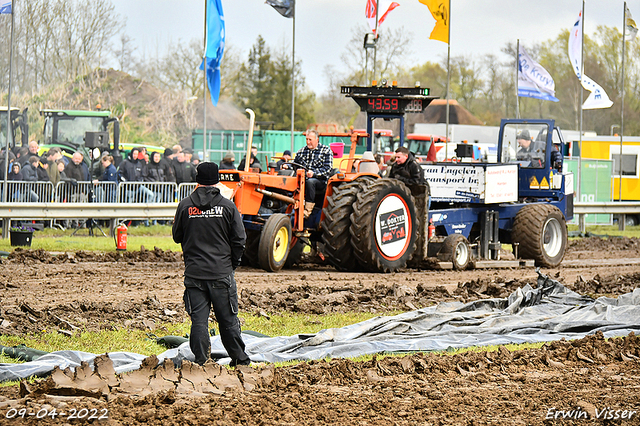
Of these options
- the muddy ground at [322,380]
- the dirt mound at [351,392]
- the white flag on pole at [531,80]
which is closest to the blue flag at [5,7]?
the muddy ground at [322,380]

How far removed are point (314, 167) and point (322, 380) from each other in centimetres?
702

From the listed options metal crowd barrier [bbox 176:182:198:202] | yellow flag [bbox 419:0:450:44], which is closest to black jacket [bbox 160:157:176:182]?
metal crowd barrier [bbox 176:182:198:202]

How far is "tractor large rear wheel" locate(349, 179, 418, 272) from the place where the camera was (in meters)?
12.7

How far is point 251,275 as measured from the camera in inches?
484

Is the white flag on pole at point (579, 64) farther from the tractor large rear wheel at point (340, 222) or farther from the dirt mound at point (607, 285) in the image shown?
the tractor large rear wheel at point (340, 222)

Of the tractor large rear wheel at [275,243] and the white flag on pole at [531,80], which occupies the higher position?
the white flag on pole at [531,80]

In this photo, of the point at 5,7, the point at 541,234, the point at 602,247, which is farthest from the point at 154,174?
the point at 602,247

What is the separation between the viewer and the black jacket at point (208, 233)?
6664 mm

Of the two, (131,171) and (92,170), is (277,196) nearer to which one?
(92,170)

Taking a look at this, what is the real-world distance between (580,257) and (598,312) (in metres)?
8.06

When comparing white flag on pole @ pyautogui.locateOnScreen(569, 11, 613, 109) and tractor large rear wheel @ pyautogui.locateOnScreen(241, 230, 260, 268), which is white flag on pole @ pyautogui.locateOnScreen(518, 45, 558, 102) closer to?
white flag on pole @ pyautogui.locateOnScreen(569, 11, 613, 109)

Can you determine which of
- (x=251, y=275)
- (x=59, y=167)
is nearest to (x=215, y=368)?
(x=251, y=275)

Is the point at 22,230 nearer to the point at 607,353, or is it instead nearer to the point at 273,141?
the point at 607,353

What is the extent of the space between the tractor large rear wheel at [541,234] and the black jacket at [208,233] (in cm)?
947
